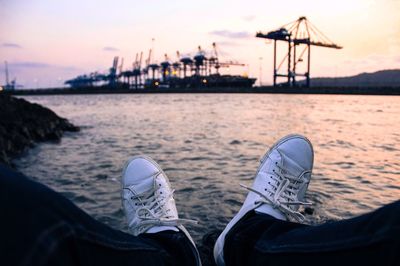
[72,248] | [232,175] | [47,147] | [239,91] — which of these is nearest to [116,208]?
[232,175]

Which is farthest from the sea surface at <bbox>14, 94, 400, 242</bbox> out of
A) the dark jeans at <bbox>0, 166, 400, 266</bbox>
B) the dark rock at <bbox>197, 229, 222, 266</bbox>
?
the dark jeans at <bbox>0, 166, 400, 266</bbox>

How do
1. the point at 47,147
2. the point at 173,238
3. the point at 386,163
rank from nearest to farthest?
the point at 173,238 → the point at 386,163 → the point at 47,147

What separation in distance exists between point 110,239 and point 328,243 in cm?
57

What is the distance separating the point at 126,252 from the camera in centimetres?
96

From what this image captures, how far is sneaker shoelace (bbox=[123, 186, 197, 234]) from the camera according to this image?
1642 millimetres

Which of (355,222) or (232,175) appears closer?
(355,222)

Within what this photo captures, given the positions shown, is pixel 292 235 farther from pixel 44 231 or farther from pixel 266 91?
pixel 266 91

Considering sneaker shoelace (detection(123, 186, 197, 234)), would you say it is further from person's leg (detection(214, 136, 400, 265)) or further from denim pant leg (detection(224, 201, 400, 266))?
denim pant leg (detection(224, 201, 400, 266))

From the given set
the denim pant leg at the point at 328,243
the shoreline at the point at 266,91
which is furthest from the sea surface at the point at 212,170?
the shoreline at the point at 266,91

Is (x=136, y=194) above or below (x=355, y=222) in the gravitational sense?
below

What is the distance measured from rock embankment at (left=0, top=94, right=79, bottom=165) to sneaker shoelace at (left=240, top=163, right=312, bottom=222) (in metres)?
3.81

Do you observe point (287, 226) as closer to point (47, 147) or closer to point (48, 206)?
point (48, 206)

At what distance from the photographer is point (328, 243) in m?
0.91

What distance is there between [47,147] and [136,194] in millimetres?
5738
